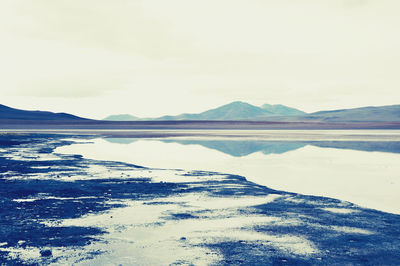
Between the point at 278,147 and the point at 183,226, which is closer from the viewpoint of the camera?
the point at 183,226

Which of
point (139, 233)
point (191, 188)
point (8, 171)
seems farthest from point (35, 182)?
point (139, 233)

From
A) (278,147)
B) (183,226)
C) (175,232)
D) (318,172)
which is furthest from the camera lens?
(278,147)

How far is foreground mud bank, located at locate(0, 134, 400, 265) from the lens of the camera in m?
6.49

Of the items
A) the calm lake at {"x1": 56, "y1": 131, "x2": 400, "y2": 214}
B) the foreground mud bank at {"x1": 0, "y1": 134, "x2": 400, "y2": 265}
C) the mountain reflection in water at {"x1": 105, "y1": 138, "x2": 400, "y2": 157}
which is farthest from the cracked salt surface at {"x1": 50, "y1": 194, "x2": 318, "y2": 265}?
the mountain reflection in water at {"x1": 105, "y1": 138, "x2": 400, "y2": 157}

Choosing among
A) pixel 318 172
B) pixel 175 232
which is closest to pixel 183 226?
A: pixel 175 232

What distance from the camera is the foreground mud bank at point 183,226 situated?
649cm

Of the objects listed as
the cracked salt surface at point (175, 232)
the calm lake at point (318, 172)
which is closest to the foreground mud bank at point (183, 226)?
the cracked salt surface at point (175, 232)

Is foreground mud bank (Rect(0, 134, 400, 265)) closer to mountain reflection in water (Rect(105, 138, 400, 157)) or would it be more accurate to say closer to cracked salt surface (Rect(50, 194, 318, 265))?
cracked salt surface (Rect(50, 194, 318, 265))

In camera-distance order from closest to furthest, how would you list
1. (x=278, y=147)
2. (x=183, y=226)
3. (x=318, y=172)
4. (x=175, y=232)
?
(x=175, y=232), (x=183, y=226), (x=318, y=172), (x=278, y=147)

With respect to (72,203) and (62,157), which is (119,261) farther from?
(62,157)

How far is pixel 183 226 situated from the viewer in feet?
26.9

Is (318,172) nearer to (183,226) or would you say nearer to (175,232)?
(183,226)

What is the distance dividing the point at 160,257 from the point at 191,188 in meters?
5.88

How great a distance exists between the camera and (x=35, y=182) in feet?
43.9
